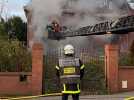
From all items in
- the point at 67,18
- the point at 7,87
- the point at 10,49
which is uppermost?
the point at 67,18

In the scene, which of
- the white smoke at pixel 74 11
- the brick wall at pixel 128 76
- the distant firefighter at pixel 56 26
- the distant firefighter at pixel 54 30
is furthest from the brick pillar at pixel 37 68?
the distant firefighter at pixel 56 26

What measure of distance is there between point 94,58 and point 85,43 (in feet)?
85.5

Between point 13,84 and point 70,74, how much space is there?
42.2ft

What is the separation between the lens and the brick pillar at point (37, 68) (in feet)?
73.8

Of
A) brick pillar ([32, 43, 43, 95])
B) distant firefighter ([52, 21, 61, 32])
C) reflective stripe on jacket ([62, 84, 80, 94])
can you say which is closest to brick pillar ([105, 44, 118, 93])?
brick pillar ([32, 43, 43, 95])

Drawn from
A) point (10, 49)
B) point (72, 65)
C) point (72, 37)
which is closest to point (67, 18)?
point (72, 37)

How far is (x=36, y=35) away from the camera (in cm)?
4869

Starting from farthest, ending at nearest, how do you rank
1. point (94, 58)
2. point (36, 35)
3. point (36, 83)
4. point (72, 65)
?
point (36, 35), point (94, 58), point (36, 83), point (72, 65)

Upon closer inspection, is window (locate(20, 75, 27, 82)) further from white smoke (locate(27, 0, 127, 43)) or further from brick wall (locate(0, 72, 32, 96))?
white smoke (locate(27, 0, 127, 43))

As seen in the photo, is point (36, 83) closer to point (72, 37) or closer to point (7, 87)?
point (7, 87)

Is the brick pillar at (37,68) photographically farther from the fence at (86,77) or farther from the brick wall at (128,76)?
the brick wall at (128,76)

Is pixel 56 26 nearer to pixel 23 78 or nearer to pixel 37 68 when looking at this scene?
pixel 23 78

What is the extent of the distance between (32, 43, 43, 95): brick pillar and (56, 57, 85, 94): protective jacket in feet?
40.5

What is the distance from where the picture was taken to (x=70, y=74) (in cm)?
1016
